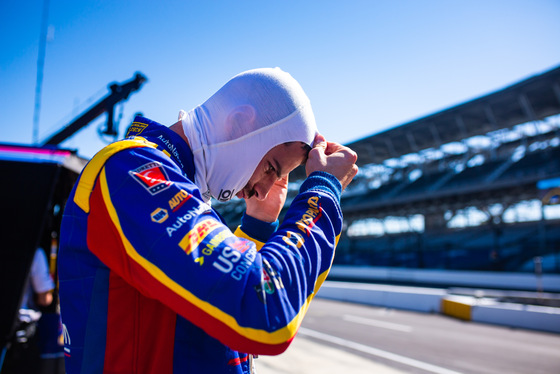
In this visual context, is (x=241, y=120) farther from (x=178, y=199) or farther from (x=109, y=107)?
(x=109, y=107)

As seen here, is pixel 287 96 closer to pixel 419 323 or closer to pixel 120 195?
pixel 120 195

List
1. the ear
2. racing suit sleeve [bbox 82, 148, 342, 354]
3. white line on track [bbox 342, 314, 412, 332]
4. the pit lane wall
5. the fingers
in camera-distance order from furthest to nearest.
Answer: the pit lane wall < white line on track [bbox 342, 314, 412, 332] < the fingers < the ear < racing suit sleeve [bbox 82, 148, 342, 354]

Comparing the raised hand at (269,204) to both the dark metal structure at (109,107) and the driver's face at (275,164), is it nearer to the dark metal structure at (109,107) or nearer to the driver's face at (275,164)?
the driver's face at (275,164)

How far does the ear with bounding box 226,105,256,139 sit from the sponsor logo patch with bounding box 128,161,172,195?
0.31 m

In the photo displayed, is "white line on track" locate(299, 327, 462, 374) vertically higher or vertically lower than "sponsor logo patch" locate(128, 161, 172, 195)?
lower

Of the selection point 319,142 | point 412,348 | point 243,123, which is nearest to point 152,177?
point 243,123

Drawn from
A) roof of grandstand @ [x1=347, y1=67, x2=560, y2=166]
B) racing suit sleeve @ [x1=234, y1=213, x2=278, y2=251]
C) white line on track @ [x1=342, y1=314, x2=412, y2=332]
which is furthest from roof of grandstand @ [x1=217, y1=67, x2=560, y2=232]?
racing suit sleeve @ [x1=234, y1=213, x2=278, y2=251]

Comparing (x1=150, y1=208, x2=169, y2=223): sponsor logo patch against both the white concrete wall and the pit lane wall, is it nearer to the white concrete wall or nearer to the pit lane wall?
the pit lane wall

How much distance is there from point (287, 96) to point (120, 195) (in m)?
0.58

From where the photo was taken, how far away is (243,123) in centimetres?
113

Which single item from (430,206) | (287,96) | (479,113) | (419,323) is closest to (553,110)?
(479,113)

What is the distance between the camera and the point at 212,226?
85cm

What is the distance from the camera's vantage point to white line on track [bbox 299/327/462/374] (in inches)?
233

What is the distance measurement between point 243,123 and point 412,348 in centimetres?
739
